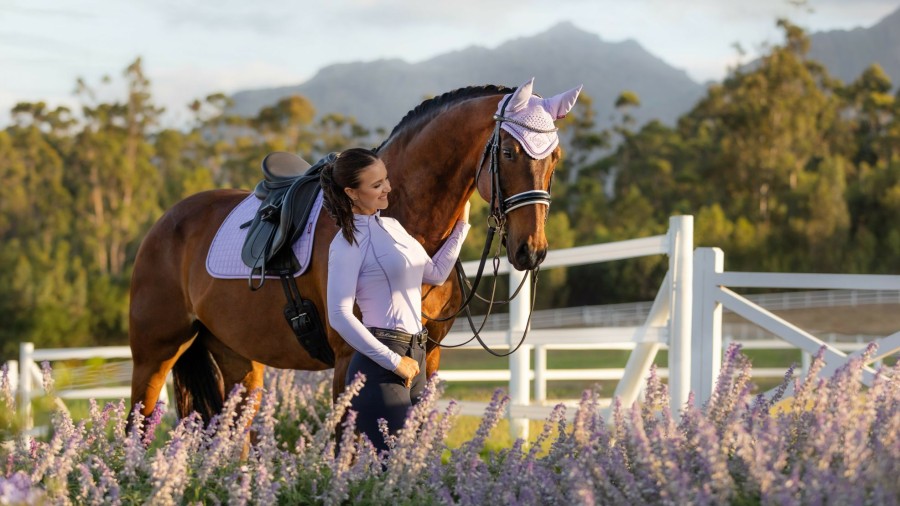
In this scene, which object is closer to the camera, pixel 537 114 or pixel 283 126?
pixel 537 114

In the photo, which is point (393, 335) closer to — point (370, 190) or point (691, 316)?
point (370, 190)

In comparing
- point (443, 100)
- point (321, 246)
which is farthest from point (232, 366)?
point (443, 100)

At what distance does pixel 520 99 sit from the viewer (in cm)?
381

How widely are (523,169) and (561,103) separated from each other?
1.20 feet

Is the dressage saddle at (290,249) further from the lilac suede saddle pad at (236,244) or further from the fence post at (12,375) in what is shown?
the fence post at (12,375)

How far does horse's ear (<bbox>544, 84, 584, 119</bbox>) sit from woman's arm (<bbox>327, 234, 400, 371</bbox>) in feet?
3.18

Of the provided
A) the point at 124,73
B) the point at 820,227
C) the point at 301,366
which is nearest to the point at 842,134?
the point at 820,227

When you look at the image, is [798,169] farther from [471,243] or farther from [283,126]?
[283,126]

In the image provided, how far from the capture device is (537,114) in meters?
3.80

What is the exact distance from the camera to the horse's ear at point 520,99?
3801mm

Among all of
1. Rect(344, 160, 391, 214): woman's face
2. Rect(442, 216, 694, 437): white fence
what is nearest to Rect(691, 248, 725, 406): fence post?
Rect(442, 216, 694, 437): white fence

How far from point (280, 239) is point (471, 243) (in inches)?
1403

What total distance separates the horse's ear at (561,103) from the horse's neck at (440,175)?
0.25 metres

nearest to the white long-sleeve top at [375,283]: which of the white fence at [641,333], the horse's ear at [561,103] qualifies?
the horse's ear at [561,103]
